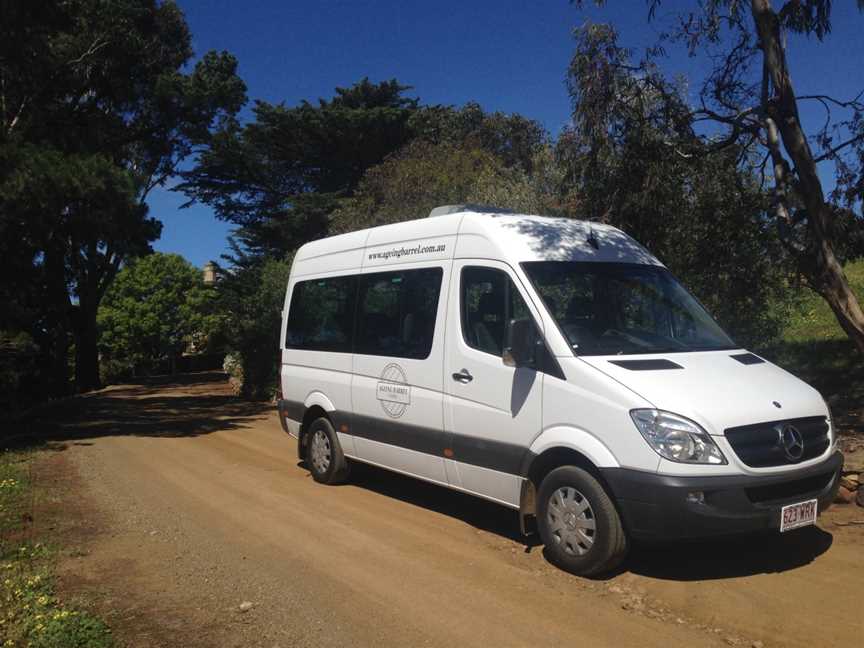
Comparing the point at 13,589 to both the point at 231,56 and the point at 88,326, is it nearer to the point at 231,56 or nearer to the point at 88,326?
the point at 231,56

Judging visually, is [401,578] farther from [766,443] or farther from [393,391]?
[766,443]

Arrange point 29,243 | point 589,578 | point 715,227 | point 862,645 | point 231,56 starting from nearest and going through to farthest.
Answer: point 862,645 → point 589,578 → point 715,227 → point 29,243 → point 231,56

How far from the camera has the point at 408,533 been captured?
664cm

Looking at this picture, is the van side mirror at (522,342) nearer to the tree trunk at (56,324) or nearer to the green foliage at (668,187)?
the green foliage at (668,187)

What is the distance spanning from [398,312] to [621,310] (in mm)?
2179

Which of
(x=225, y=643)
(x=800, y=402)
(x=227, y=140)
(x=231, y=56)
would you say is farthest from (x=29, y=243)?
(x=800, y=402)

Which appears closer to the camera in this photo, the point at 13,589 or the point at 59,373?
the point at 13,589

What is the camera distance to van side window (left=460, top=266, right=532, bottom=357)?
6.11 meters

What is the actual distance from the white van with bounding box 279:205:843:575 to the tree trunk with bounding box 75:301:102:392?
2570cm

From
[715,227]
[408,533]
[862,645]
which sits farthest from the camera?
[715,227]

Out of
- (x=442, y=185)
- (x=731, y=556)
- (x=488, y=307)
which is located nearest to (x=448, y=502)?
(x=488, y=307)

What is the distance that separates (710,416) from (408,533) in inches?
114

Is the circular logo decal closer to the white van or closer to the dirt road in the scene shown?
the white van

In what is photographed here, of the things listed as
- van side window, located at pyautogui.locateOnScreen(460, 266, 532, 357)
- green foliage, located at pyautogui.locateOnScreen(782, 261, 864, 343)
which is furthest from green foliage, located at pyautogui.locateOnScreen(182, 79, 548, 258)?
van side window, located at pyautogui.locateOnScreen(460, 266, 532, 357)
